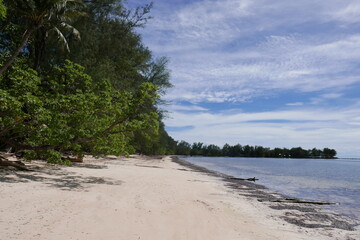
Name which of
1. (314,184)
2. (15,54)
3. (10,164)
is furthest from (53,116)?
(314,184)

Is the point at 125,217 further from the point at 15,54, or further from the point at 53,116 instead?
the point at 15,54

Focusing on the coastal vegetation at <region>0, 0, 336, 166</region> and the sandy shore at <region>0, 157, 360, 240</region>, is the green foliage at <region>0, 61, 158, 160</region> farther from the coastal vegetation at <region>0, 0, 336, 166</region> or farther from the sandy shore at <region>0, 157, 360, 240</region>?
the sandy shore at <region>0, 157, 360, 240</region>

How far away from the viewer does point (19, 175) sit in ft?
35.2

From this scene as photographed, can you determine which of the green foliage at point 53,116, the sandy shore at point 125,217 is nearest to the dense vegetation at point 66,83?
the green foliage at point 53,116

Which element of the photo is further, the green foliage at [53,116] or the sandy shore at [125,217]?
the green foliage at [53,116]

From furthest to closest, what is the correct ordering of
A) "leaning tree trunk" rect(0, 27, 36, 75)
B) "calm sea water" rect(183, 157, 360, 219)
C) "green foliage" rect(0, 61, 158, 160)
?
1. "calm sea water" rect(183, 157, 360, 219)
2. "leaning tree trunk" rect(0, 27, 36, 75)
3. "green foliage" rect(0, 61, 158, 160)

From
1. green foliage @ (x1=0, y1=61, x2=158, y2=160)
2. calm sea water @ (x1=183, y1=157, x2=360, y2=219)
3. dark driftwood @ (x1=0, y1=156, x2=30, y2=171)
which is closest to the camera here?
green foliage @ (x1=0, y1=61, x2=158, y2=160)

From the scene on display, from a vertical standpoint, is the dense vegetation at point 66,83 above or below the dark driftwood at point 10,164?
above

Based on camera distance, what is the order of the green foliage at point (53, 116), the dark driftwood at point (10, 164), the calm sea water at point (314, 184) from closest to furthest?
1. the green foliage at point (53, 116)
2. the dark driftwood at point (10, 164)
3. the calm sea water at point (314, 184)

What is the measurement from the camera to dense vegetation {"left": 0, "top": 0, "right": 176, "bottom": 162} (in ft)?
36.7

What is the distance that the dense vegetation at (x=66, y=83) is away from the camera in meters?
11.2

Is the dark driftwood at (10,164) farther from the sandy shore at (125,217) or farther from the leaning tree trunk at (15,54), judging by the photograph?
the leaning tree trunk at (15,54)

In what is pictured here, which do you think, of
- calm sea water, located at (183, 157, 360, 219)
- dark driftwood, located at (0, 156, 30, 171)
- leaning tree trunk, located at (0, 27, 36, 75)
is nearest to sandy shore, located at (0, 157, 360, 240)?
dark driftwood, located at (0, 156, 30, 171)

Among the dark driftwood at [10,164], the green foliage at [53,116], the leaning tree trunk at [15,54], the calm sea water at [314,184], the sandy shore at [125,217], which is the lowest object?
the calm sea water at [314,184]
